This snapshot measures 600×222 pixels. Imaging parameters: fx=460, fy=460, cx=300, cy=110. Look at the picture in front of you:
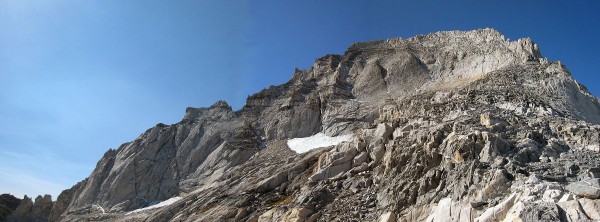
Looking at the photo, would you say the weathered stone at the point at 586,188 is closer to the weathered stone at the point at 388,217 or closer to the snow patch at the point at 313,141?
the weathered stone at the point at 388,217

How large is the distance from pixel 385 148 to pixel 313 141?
28.8m

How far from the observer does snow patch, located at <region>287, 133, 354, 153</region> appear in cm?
6588

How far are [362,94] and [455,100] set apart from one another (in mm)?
33456

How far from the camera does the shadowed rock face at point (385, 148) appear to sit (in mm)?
26891

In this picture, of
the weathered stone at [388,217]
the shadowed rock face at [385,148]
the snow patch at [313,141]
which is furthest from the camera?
the snow patch at [313,141]

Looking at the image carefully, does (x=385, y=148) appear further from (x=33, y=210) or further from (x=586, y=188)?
(x=33, y=210)

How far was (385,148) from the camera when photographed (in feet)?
137

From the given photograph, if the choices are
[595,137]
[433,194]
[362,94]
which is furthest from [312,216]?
[362,94]

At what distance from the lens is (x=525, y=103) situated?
41.2m

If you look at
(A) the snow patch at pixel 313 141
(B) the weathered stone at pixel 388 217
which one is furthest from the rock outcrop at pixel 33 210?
(B) the weathered stone at pixel 388 217

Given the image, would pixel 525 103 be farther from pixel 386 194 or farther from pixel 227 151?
pixel 227 151

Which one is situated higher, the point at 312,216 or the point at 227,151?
the point at 227,151

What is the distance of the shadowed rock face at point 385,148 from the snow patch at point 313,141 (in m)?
1.93

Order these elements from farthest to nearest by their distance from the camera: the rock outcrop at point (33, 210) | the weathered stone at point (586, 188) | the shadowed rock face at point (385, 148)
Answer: the rock outcrop at point (33, 210) → the shadowed rock face at point (385, 148) → the weathered stone at point (586, 188)
